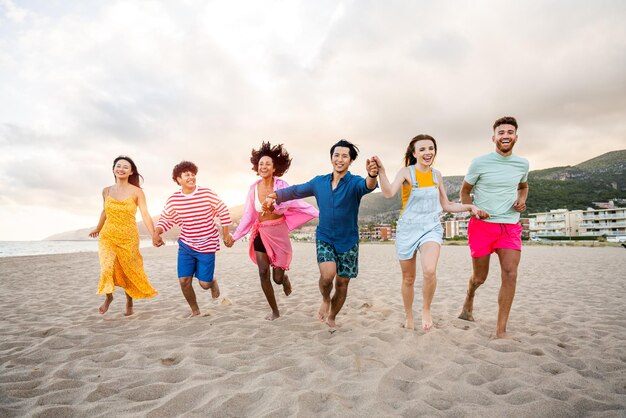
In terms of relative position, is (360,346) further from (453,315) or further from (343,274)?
(453,315)

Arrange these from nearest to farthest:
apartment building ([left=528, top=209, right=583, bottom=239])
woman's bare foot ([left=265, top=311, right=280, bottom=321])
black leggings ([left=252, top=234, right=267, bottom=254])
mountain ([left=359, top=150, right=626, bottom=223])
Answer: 1. woman's bare foot ([left=265, top=311, right=280, bottom=321])
2. black leggings ([left=252, top=234, right=267, bottom=254])
3. apartment building ([left=528, top=209, right=583, bottom=239])
4. mountain ([left=359, top=150, right=626, bottom=223])

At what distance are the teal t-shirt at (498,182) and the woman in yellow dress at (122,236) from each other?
431 centimetres

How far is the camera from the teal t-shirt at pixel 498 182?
384cm

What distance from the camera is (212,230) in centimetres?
509

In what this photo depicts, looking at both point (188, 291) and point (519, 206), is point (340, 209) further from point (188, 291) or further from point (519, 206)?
point (188, 291)

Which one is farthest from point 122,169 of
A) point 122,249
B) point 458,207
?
point 458,207

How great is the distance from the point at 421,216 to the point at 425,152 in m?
0.73

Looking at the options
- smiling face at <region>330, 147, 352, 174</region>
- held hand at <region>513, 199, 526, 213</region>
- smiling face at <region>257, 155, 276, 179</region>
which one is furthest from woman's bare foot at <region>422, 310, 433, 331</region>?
smiling face at <region>257, 155, 276, 179</region>

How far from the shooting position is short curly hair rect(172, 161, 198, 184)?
5082 mm

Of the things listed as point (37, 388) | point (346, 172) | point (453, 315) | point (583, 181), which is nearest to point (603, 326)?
point (453, 315)

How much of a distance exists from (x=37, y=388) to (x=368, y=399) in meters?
2.38

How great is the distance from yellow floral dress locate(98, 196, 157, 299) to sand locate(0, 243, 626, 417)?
494 millimetres

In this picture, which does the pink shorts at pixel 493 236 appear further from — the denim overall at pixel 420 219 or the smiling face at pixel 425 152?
the smiling face at pixel 425 152

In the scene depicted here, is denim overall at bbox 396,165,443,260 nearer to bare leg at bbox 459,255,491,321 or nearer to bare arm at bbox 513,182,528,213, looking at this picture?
bare leg at bbox 459,255,491,321
